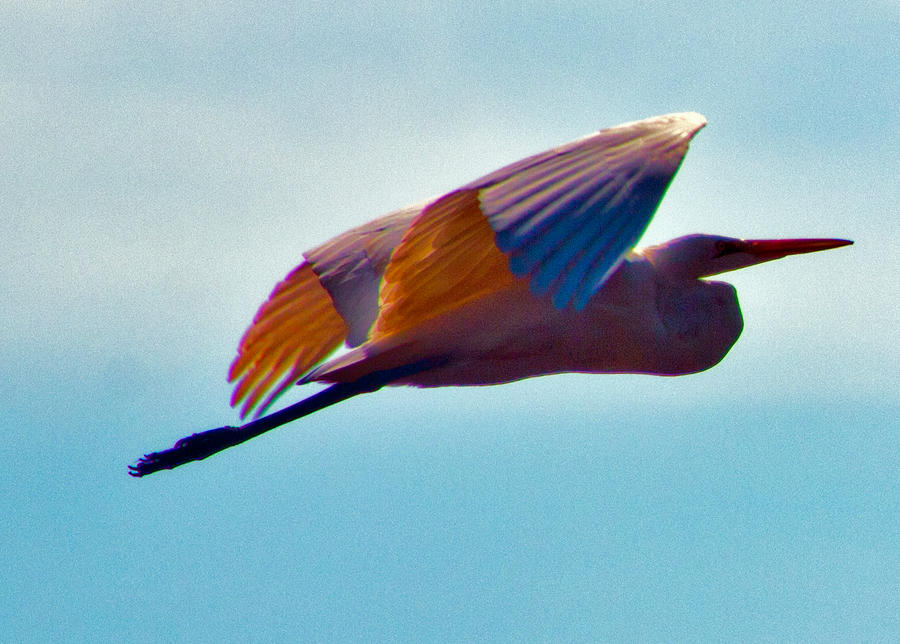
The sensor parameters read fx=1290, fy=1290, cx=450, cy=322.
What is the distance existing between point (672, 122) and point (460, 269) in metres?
0.89

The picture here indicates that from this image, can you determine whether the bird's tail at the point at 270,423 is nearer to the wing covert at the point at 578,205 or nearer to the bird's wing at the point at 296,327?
the bird's wing at the point at 296,327

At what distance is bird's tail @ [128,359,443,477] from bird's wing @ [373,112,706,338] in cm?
17

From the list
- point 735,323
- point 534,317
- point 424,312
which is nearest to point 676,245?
point 735,323

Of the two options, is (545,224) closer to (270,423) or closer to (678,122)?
(678,122)

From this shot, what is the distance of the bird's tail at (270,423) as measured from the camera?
15.3 feet

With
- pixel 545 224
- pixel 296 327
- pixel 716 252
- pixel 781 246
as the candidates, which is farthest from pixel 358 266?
pixel 781 246

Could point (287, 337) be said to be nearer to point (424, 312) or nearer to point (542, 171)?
point (424, 312)

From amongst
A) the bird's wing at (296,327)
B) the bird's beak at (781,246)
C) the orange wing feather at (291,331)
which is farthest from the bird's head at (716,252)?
the orange wing feather at (291,331)

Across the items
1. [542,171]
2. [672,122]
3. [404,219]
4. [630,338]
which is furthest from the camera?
[404,219]

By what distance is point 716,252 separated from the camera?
4.91 metres

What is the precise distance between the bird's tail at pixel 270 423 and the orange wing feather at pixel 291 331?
56 cm

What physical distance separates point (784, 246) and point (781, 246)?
1cm

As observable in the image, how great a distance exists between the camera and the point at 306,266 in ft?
17.3

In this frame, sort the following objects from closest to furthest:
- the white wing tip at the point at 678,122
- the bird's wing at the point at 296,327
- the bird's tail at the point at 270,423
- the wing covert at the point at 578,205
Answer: the wing covert at the point at 578,205
the white wing tip at the point at 678,122
the bird's tail at the point at 270,423
the bird's wing at the point at 296,327
